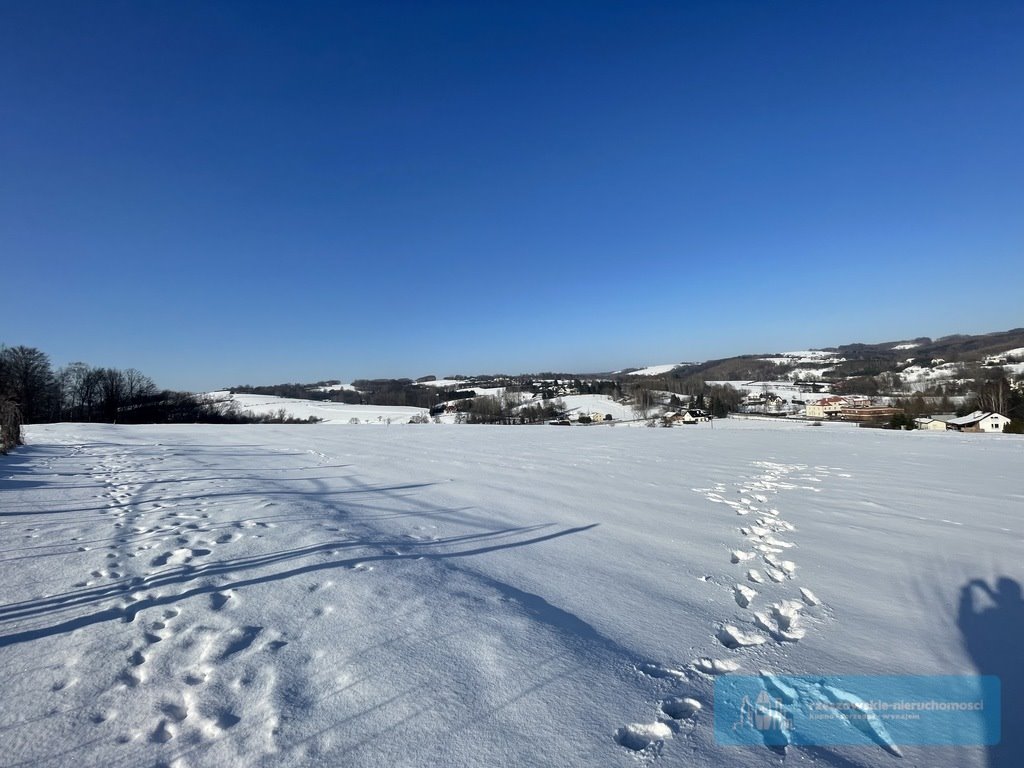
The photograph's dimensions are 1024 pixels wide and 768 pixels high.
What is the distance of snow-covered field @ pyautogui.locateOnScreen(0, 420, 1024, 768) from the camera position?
2.12 meters

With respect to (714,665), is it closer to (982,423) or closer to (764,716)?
(764,716)

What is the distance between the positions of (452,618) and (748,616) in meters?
2.27

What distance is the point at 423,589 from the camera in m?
3.63

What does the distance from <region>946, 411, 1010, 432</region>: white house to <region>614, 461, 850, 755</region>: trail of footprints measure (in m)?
37.1

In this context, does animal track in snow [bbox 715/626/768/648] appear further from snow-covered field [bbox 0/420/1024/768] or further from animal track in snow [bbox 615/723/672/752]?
animal track in snow [bbox 615/723/672/752]

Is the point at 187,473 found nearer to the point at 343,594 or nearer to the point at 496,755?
the point at 343,594

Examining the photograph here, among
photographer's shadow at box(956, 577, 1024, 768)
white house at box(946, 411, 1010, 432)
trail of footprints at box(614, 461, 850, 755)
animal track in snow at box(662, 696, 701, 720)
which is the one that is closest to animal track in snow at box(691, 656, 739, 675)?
trail of footprints at box(614, 461, 850, 755)

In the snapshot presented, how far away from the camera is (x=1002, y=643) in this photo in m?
3.24

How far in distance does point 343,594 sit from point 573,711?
1.95 meters

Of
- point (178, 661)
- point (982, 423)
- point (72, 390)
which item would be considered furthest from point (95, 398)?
point (982, 423)

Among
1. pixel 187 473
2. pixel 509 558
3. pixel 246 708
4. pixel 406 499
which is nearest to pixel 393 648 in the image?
pixel 246 708

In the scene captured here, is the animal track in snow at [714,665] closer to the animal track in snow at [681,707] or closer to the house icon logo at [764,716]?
the house icon logo at [764,716]

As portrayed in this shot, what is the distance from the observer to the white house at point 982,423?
103ft

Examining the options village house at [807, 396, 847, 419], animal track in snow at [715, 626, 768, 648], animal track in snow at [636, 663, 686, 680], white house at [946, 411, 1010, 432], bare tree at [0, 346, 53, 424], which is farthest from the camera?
village house at [807, 396, 847, 419]
